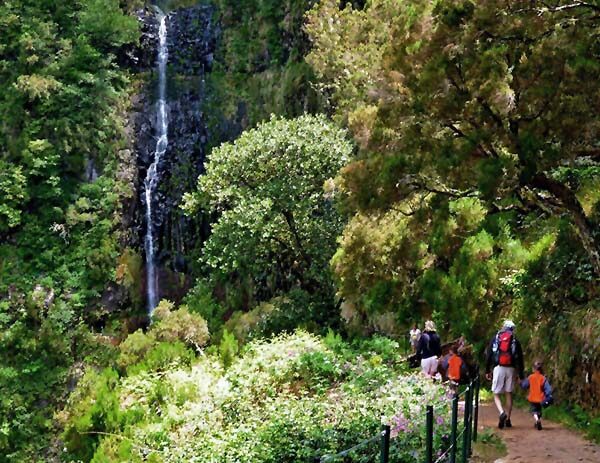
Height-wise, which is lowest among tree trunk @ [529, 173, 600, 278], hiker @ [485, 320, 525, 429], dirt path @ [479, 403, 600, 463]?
dirt path @ [479, 403, 600, 463]

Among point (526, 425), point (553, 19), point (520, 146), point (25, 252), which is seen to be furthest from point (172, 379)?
point (25, 252)

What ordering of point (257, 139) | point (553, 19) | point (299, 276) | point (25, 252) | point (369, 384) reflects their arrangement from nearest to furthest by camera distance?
point (553, 19) < point (369, 384) < point (257, 139) < point (299, 276) < point (25, 252)

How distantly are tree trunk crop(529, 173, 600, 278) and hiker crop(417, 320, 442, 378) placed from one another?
8.94 ft

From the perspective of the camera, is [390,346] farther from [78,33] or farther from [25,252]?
[78,33]

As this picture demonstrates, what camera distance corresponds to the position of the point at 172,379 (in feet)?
43.4

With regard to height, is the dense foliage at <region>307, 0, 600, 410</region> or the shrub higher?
the dense foliage at <region>307, 0, 600, 410</region>

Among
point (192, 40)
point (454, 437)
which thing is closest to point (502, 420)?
point (454, 437)

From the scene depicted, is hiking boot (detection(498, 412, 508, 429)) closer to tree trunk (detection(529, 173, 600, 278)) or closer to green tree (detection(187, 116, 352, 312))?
tree trunk (detection(529, 173, 600, 278))

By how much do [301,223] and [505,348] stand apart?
8702 millimetres

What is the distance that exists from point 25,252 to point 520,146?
18884mm

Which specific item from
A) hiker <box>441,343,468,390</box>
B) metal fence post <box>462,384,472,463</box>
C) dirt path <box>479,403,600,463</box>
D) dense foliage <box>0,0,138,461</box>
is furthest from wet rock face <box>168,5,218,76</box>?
metal fence post <box>462,384,472,463</box>

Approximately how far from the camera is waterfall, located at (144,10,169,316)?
77.9ft

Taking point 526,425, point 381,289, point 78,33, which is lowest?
point 526,425

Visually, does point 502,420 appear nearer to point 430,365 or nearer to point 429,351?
point 430,365
